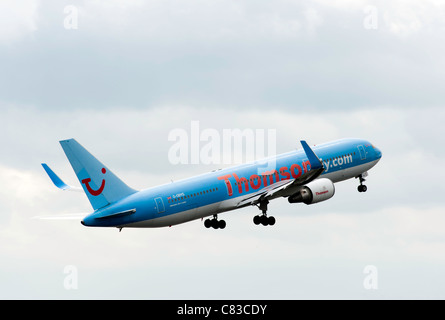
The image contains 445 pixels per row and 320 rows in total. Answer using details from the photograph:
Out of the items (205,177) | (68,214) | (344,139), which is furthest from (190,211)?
(344,139)

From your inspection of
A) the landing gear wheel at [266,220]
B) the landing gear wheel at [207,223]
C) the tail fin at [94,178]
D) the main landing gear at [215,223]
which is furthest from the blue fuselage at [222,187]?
the landing gear wheel at [207,223]

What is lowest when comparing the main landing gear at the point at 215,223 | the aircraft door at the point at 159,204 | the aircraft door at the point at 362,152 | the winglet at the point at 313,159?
the aircraft door at the point at 159,204

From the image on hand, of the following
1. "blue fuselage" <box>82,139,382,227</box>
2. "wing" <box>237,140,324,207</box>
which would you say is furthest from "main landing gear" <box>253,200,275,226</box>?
"blue fuselage" <box>82,139,382,227</box>

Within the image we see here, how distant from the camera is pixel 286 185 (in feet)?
288

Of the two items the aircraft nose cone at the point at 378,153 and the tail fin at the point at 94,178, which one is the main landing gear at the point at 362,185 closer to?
the aircraft nose cone at the point at 378,153

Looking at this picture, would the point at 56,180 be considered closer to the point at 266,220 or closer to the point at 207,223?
the point at 207,223

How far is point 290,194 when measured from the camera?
89875 mm

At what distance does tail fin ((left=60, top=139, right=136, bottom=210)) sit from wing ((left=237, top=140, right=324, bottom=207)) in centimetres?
1229

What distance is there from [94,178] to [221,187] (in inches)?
491

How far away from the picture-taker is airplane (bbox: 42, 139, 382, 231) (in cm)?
7950

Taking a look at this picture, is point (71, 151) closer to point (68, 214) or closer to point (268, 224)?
point (68, 214)

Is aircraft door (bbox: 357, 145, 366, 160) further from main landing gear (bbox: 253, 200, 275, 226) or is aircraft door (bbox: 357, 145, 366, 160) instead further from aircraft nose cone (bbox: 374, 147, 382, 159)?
main landing gear (bbox: 253, 200, 275, 226)

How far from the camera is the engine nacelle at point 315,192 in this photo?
88.4m

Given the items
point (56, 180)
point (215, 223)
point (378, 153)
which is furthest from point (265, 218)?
point (56, 180)
